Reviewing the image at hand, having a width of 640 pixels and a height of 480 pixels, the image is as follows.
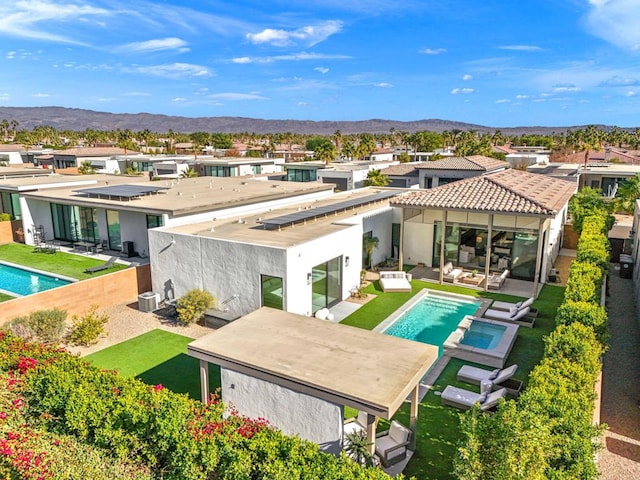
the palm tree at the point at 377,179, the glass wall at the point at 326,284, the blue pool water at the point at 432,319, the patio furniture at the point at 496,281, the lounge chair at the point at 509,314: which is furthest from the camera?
the palm tree at the point at 377,179

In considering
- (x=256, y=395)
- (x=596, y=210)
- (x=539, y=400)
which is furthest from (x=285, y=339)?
(x=596, y=210)

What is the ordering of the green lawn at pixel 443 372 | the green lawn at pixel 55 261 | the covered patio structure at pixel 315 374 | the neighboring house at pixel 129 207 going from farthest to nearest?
the neighboring house at pixel 129 207
the green lawn at pixel 55 261
the green lawn at pixel 443 372
the covered patio structure at pixel 315 374

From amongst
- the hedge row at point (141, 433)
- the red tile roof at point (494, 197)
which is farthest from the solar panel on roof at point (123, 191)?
the hedge row at point (141, 433)

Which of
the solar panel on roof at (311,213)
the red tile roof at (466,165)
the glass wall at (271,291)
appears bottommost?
the glass wall at (271,291)

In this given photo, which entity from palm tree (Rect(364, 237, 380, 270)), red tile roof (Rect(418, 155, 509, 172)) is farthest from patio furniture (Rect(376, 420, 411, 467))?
red tile roof (Rect(418, 155, 509, 172))

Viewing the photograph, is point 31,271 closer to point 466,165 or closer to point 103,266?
point 103,266

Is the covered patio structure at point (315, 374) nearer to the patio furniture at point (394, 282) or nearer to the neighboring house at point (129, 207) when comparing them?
the patio furniture at point (394, 282)

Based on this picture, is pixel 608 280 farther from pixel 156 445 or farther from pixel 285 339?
pixel 156 445

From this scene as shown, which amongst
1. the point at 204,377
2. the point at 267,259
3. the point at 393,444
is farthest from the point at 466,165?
the point at 204,377
